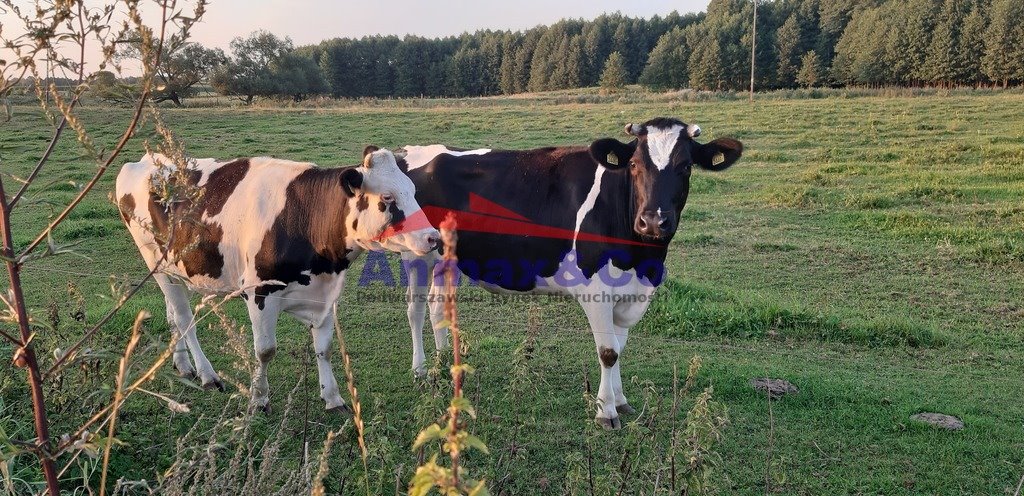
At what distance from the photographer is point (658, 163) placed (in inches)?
170

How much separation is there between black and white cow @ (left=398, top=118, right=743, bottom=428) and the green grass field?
0.60 m

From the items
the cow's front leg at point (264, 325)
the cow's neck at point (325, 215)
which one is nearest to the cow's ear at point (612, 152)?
the cow's neck at point (325, 215)

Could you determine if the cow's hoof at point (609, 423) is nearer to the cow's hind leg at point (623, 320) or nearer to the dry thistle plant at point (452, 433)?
the cow's hind leg at point (623, 320)

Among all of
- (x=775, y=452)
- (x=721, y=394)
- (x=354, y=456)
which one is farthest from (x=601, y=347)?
(x=354, y=456)

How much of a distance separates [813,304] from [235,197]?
521 centimetres

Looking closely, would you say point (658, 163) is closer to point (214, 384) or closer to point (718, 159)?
point (718, 159)

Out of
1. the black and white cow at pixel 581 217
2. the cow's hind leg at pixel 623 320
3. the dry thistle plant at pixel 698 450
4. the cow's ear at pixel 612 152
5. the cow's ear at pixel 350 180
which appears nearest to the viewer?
the dry thistle plant at pixel 698 450

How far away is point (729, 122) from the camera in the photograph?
65.8 ft

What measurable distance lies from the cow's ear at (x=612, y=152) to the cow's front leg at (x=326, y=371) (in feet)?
7.17

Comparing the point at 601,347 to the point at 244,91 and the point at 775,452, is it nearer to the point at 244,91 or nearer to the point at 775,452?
the point at 775,452

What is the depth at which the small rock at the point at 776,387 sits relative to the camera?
467 centimetres

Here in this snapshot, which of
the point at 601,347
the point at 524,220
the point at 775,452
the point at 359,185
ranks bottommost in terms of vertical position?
the point at 775,452

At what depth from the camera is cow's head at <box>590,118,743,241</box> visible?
13.8 feet

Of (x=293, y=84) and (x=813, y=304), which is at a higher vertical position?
(x=293, y=84)
